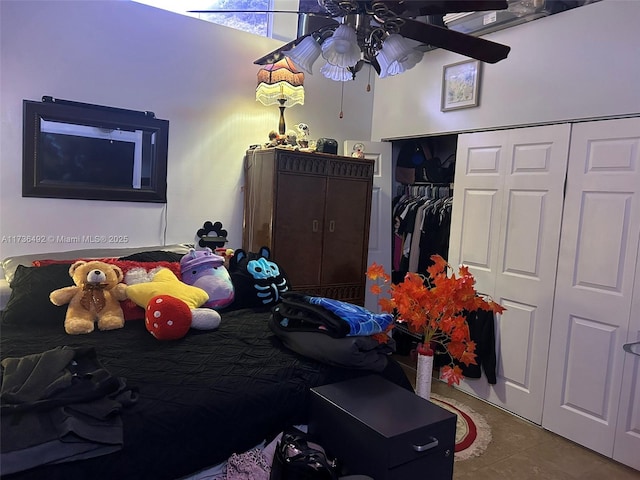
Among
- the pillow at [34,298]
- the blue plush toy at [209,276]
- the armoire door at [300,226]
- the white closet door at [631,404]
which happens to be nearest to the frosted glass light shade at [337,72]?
the armoire door at [300,226]

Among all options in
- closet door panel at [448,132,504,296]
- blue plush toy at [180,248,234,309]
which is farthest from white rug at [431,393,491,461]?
blue plush toy at [180,248,234,309]

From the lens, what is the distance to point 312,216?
11.1 ft

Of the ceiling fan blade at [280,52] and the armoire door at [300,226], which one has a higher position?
the ceiling fan blade at [280,52]

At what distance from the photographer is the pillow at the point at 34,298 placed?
214cm

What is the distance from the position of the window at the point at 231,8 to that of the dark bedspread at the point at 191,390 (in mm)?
2269

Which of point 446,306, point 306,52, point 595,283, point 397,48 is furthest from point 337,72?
point 595,283

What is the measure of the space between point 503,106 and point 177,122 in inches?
89.5

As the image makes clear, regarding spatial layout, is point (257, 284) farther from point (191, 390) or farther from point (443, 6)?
point (443, 6)

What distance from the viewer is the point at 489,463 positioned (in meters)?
2.49

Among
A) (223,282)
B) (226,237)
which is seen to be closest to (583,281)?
(223,282)

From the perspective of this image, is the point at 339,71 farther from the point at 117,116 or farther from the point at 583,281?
the point at 583,281

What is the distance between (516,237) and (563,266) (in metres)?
0.37

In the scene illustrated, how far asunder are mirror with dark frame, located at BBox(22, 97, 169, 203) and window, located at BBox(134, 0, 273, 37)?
0.80 metres

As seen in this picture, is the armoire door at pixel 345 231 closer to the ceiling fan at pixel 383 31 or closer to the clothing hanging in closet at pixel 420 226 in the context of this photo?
the clothing hanging in closet at pixel 420 226
